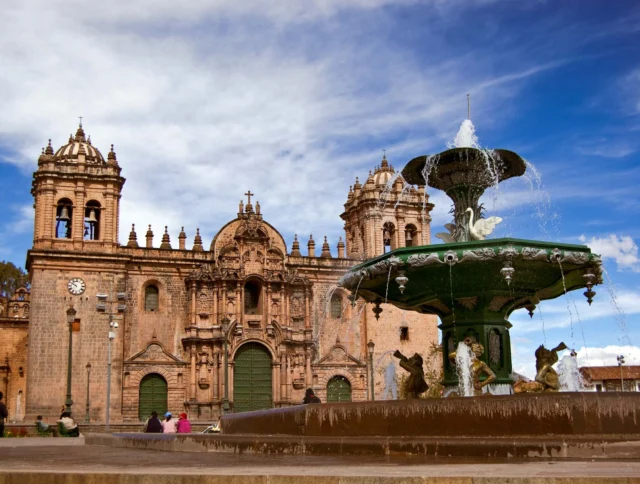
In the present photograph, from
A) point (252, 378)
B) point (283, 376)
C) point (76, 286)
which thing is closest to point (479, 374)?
point (283, 376)

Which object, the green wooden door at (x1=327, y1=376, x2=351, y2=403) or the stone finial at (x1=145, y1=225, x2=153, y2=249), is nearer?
the stone finial at (x1=145, y1=225, x2=153, y2=249)

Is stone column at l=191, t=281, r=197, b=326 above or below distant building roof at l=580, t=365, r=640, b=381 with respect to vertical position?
above

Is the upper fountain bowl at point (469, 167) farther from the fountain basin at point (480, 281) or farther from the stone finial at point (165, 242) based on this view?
the stone finial at point (165, 242)

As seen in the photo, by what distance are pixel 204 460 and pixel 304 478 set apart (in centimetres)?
250

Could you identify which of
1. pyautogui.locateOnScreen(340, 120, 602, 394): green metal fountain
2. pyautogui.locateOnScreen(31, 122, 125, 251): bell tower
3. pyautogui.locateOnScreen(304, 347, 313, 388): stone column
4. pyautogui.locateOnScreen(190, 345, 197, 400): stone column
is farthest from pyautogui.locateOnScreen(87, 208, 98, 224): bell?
pyautogui.locateOnScreen(340, 120, 602, 394): green metal fountain

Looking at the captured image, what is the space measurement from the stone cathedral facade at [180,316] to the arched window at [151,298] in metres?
0.08

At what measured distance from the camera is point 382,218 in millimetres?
38000

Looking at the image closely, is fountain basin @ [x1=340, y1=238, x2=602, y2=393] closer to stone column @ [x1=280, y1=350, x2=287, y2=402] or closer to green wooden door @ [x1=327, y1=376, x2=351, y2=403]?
stone column @ [x1=280, y1=350, x2=287, y2=402]

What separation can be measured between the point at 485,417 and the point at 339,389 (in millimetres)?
27986

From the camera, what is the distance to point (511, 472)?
478 cm

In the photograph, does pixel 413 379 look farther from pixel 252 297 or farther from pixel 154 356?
pixel 252 297

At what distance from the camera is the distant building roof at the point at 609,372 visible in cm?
5103

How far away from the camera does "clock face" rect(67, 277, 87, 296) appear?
32.4 meters

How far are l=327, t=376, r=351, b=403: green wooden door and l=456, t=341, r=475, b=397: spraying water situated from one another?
78.8 feet
